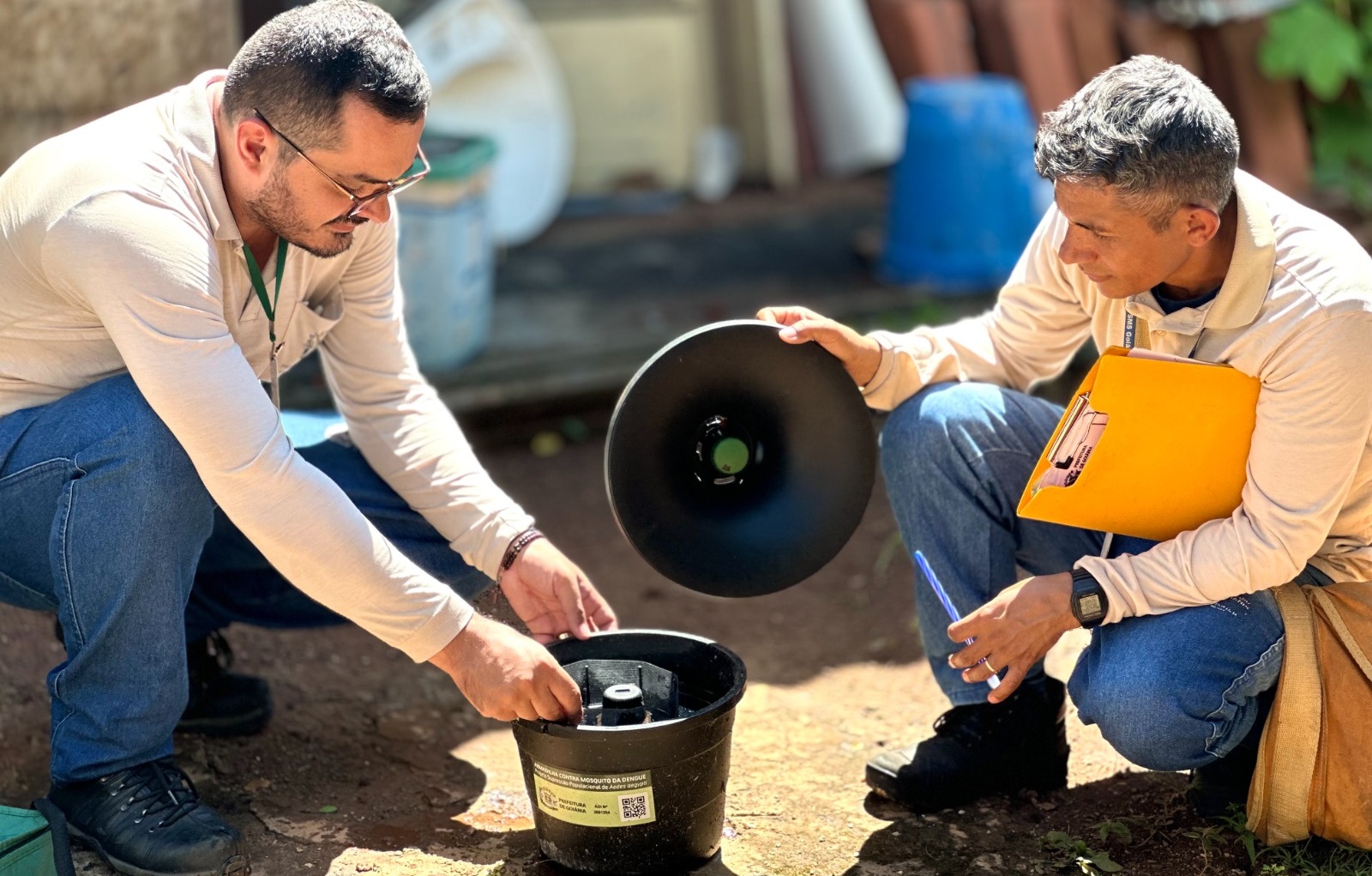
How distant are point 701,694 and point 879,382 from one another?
633 millimetres

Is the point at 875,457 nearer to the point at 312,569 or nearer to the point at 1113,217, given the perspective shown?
the point at 1113,217

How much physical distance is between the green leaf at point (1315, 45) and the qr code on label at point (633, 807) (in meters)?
4.52

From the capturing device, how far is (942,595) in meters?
2.51

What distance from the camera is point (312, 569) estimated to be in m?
2.25

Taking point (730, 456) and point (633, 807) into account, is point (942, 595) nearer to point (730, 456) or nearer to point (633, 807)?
point (730, 456)

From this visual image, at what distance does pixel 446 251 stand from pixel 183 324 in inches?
91.8

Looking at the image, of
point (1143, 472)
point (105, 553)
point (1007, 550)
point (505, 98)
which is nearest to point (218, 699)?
point (105, 553)

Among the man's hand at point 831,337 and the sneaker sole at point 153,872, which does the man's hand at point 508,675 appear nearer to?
the sneaker sole at point 153,872

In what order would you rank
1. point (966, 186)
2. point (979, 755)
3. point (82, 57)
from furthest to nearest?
1. point (966, 186)
2. point (82, 57)
3. point (979, 755)

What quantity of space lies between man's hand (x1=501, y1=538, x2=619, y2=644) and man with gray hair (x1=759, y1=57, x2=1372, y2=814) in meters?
0.57

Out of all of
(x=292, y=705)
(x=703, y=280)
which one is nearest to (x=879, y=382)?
(x=292, y=705)

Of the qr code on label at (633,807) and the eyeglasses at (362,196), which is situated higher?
the eyeglasses at (362,196)

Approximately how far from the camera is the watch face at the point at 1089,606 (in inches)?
91.7

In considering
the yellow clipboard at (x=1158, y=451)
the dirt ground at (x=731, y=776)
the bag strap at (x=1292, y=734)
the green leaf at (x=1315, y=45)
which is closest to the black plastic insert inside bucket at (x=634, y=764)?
the dirt ground at (x=731, y=776)
